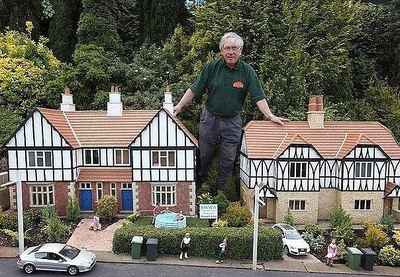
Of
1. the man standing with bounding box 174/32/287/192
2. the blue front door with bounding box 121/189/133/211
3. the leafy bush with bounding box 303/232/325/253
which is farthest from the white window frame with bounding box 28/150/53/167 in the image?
the leafy bush with bounding box 303/232/325/253

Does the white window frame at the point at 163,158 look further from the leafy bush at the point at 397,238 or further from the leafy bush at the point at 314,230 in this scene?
the leafy bush at the point at 397,238

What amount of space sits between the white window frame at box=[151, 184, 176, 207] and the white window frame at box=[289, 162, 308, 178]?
18.1ft

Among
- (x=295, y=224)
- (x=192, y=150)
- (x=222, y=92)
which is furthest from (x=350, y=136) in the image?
(x=222, y=92)

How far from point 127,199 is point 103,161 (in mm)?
2181

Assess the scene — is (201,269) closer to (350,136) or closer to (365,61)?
(350,136)

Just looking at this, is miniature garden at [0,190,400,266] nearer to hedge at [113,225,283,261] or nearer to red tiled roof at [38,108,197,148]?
hedge at [113,225,283,261]

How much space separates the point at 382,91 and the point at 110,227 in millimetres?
19670

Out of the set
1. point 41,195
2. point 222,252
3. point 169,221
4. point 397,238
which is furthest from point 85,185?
point 397,238

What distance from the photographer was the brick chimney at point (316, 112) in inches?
712

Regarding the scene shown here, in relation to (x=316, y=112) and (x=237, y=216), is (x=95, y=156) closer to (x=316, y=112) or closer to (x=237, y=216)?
(x=237, y=216)

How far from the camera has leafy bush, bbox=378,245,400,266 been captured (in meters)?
13.6

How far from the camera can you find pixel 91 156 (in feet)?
59.7

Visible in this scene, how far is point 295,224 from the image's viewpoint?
1739cm

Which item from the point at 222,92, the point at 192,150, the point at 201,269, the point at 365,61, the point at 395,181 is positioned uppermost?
the point at 365,61
